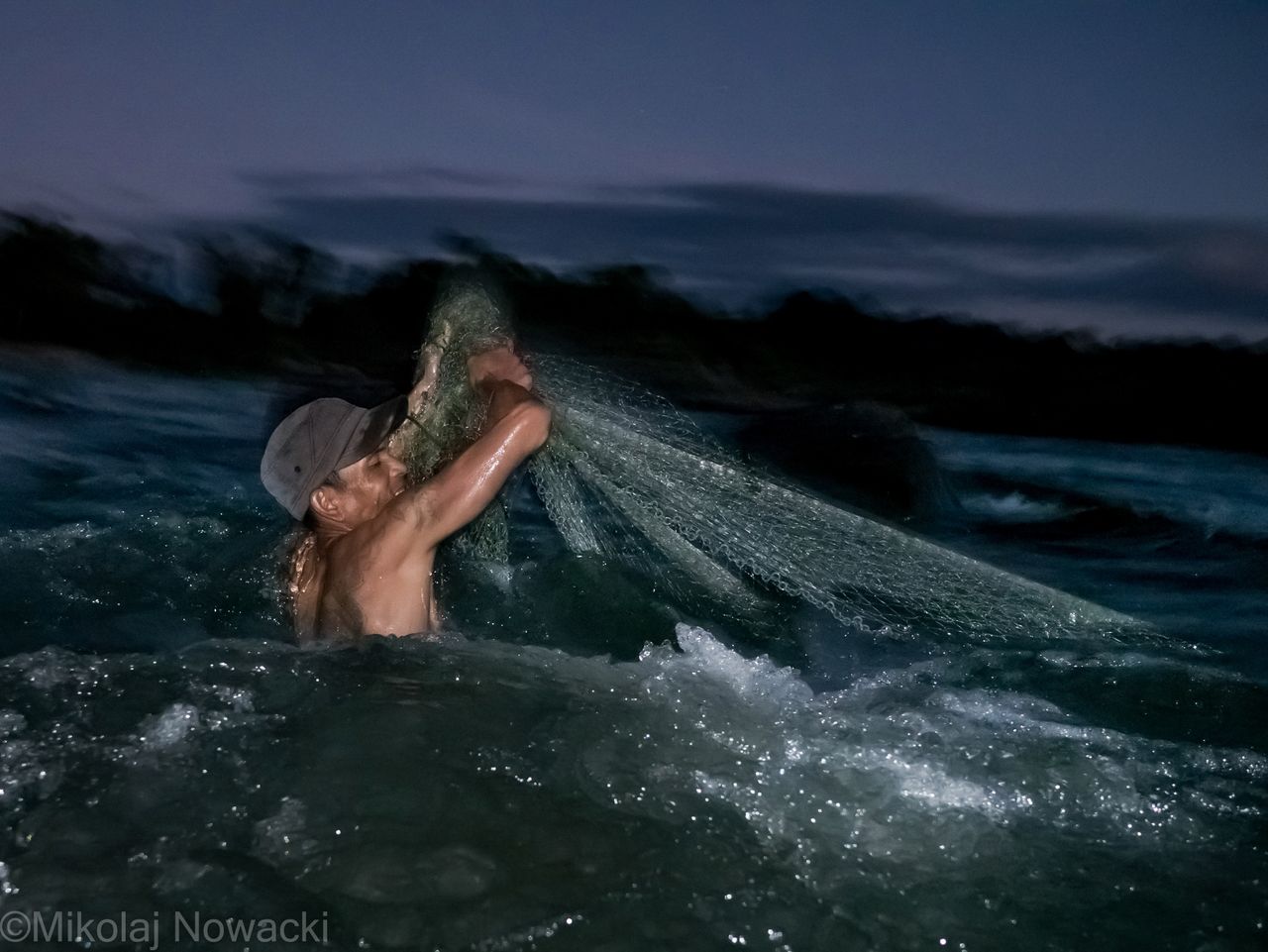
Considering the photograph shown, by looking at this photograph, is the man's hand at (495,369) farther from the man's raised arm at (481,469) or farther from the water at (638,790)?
the water at (638,790)

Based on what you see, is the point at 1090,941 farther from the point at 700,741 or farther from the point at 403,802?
the point at 403,802

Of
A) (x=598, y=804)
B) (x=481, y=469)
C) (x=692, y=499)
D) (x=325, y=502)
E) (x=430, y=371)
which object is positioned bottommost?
(x=598, y=804)

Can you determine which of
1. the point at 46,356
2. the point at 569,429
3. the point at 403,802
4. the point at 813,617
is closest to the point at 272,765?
the point at 403,802

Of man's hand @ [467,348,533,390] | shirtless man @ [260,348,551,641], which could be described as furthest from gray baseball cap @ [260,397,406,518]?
man's hand @ [467,348,533,390]

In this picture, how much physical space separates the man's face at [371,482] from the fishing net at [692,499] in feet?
0.29

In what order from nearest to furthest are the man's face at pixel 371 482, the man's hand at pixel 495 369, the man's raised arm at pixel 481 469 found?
the man's raised arm at pixel 481 469 < the man's hand at pixel 495 369 < the man's face at pixel 371 482

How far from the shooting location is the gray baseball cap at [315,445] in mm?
4488

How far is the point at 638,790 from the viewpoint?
3.19 meters

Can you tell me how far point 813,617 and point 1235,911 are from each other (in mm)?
3091

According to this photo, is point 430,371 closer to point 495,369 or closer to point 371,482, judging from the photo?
point 495,369

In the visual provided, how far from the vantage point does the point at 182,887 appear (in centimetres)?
271

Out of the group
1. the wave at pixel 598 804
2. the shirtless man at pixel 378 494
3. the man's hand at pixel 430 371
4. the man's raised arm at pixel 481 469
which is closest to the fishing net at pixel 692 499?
the man's hand at pixel 430 371

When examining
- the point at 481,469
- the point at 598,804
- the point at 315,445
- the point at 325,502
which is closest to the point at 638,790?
the point at 598,804

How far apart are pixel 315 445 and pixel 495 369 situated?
81 cm
